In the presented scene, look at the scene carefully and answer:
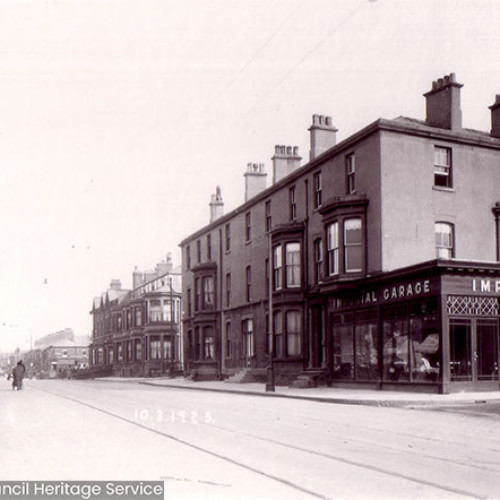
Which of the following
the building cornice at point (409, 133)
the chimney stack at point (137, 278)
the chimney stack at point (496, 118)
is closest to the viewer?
the building cornice at point (409, 133)

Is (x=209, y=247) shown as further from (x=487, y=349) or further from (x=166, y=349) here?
(x=487, y=349)

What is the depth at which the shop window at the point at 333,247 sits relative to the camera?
30.8 m

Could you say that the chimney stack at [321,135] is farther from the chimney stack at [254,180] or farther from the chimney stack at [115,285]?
the chimney stack at [115,285]

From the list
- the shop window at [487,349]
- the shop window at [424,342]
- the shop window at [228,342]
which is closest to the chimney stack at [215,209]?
the shop window at [228,342]

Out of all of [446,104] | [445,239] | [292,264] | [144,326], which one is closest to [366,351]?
[445,239]

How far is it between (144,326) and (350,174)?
4690 cm

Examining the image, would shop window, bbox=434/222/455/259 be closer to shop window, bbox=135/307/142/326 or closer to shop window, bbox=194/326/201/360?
shop window, bbox=194/326/201/360

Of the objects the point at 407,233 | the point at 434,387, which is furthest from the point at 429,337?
the point at 407,233

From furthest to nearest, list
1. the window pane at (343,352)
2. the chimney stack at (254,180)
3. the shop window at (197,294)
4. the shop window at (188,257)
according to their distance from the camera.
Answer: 1. the shop window at (188,257)
2. the shop window at (197,294)
3. the chimney stack at (254,180)
4. the window pane at (343,352)

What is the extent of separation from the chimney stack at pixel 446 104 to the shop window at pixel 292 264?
8813 mm

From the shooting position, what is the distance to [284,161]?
4106 cm

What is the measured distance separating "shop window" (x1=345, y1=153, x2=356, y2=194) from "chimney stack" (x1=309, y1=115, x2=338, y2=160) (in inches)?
181

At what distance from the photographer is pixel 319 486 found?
8008mm

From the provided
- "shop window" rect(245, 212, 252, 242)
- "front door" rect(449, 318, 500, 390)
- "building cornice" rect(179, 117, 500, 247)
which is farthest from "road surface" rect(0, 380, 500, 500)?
"shop window" rect(245, 212, 252, 242)
